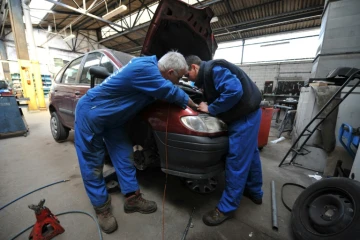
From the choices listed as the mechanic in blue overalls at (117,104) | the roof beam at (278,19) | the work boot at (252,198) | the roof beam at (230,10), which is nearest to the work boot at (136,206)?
the mechanic in blue overalls at (117,104)

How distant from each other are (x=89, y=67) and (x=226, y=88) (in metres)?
2.10

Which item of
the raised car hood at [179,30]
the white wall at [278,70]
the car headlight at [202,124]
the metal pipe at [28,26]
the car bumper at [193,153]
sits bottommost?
the car bumper at [193,153]

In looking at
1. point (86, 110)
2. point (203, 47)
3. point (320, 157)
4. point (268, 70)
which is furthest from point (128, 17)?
point (320, 157)

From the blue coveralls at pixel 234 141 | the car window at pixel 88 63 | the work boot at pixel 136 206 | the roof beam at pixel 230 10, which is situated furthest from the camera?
Answer: the roof beam at pixel 230 10

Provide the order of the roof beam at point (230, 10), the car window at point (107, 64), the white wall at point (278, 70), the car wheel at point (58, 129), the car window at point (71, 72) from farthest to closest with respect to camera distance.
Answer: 1. the white wall at point (278, 70)
2. the roof beam at point (230, 10)
3. the car wheel at point (58, 129)
4. the car window at point (71, 72)
5. the car window at point (107, 64)

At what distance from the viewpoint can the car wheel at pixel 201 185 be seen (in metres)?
1.79

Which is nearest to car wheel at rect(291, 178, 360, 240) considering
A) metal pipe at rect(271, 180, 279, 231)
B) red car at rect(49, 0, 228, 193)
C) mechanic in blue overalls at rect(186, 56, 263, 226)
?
metal pipe at rect(271, 180, 279, 231)

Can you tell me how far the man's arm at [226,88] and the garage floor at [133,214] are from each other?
1033mm

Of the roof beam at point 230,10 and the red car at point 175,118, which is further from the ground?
the roof beam at point 230,10

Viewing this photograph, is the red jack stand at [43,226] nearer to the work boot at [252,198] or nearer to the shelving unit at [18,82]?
the work boot at [252,198]

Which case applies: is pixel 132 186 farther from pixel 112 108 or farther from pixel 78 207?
pixel 112 108

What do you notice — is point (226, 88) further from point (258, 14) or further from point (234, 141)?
point (258, 14)

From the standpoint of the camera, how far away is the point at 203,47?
82.6 inches

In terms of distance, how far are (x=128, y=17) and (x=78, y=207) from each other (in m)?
10.3
